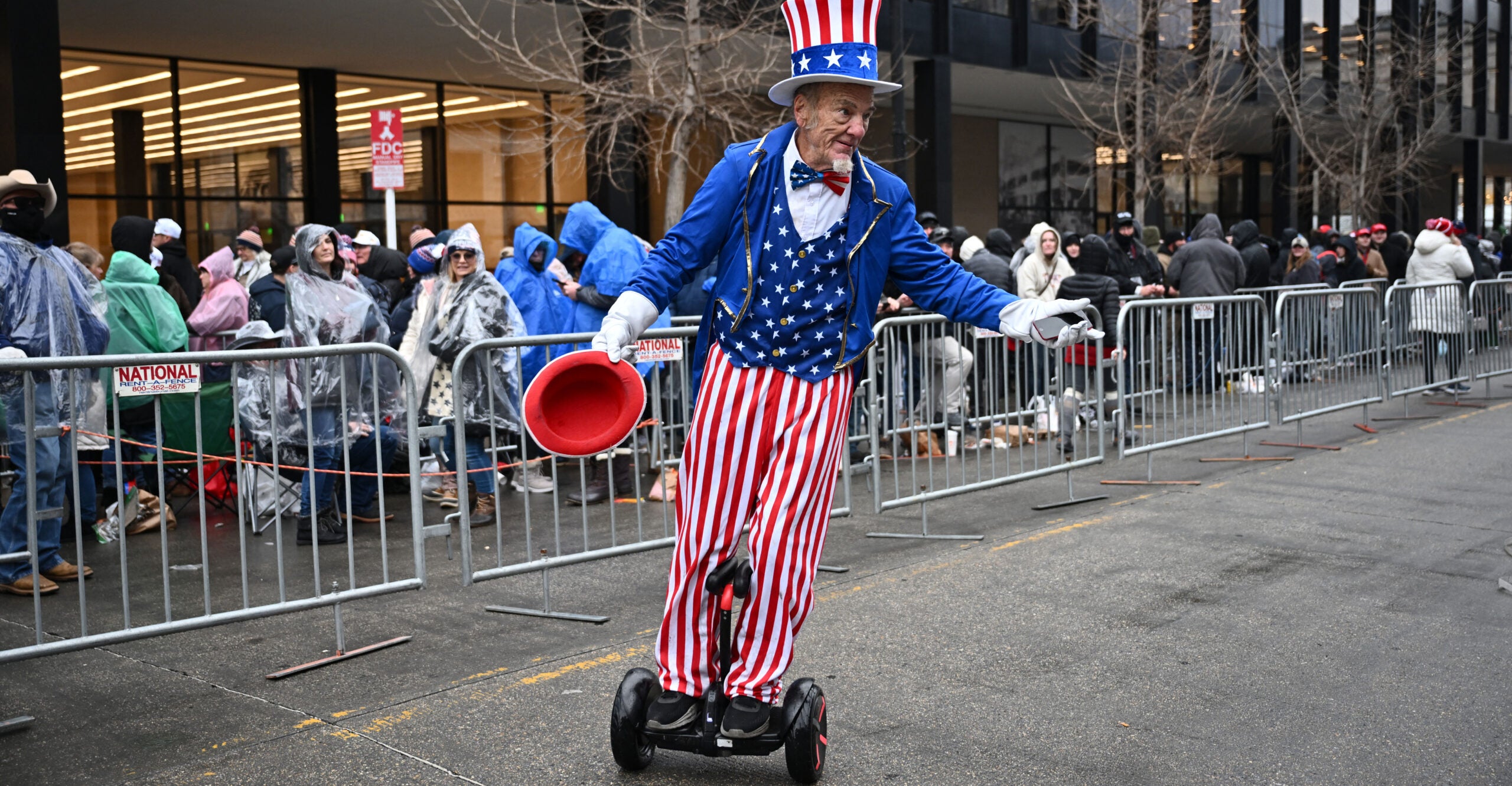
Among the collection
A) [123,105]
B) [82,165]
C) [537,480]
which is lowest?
[537,480]

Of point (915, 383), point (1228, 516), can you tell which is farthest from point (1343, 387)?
point (915, 383)

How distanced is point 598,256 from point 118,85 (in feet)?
39.2

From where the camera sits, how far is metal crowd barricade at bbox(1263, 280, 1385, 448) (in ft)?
35.4

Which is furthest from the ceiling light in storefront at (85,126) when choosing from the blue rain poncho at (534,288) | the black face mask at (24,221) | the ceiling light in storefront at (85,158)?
the black face mask at (24,221)

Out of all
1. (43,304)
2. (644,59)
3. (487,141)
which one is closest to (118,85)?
(487,141)

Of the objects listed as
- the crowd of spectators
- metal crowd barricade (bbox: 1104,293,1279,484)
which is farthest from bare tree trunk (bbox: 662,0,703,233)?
metal crowd barricade (bbox: 1104,293,1279,484)

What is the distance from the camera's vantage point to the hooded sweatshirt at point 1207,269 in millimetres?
14414

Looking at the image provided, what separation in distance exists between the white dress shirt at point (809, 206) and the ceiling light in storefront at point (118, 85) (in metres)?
16.5

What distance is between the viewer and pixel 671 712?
3861 millimetres

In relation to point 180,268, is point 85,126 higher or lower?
higher

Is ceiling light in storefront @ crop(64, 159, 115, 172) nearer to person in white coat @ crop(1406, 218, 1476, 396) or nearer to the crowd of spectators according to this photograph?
the crowd of spectators

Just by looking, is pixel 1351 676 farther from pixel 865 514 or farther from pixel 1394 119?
pixel 1394 119

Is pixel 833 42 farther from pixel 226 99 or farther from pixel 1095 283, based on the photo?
pixel 226 99

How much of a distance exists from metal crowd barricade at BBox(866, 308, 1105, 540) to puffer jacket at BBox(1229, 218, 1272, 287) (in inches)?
321
